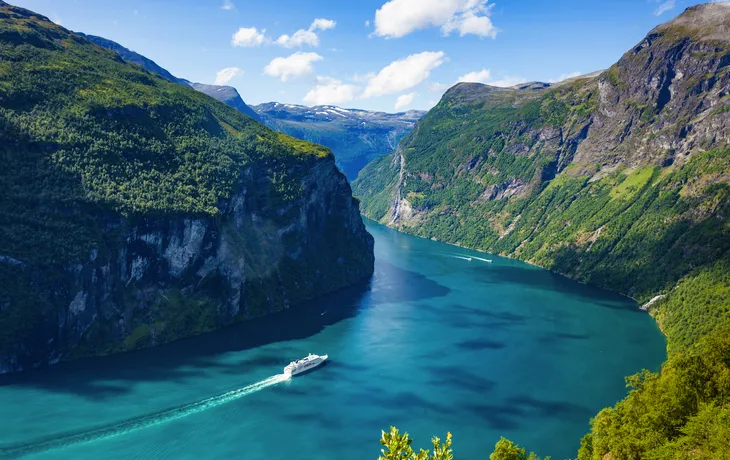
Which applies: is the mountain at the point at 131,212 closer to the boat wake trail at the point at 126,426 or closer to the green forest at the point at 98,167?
the green forest at the point at 98,167

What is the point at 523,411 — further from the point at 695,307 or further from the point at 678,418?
the point at 695,307

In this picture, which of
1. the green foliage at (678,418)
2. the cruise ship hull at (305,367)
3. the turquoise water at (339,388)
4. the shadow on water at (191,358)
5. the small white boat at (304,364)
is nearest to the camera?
the green foliage at (678,418)

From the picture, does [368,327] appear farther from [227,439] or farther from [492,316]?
[227,439]

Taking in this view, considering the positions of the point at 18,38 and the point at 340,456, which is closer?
the point at 340,456

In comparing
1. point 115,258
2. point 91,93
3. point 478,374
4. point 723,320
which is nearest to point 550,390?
point 478,374

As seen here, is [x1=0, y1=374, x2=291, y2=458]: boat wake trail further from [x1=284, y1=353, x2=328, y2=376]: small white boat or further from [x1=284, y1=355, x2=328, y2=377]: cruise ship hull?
[x1=284, y1=353, x2=328, y2=376]: small white boat

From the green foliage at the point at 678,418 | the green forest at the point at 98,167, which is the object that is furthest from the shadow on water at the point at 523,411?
the green forest at the point at 98,167

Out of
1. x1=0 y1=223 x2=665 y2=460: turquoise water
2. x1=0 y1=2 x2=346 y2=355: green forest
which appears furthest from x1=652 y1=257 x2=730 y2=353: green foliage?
x1=0 y1=2 x2=346 y2=355: green forest
